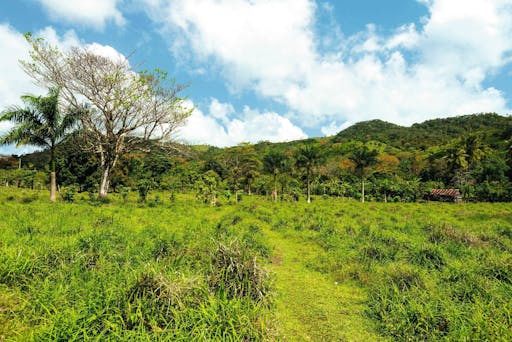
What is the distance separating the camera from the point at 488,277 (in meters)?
6.31

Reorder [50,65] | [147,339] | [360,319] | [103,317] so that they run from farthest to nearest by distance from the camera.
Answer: [50,65] < [360,319] < [103,317] < [147,339]

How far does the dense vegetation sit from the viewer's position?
1436 inches

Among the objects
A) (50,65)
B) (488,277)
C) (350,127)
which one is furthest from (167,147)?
(350,127)

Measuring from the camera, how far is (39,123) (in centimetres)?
1694

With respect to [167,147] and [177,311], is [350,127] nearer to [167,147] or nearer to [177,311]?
[167,147]

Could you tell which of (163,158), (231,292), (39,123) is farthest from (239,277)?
(163,158)

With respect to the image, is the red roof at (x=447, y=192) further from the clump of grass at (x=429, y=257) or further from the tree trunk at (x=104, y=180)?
the tree trunk at (x=104, y=180)

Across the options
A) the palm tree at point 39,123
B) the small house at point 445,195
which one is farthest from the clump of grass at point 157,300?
the small house at point 445,195

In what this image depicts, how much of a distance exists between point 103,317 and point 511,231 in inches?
629

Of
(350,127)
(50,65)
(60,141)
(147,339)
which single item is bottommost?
(147,339)

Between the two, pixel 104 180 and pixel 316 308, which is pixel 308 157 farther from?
pixel 316 308

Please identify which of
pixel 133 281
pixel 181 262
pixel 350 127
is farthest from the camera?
pixel 350 127

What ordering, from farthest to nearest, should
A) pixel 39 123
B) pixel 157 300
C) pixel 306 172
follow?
pixel 306 172, pixel 39 123, pixel 157 300

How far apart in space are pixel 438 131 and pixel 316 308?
120m
